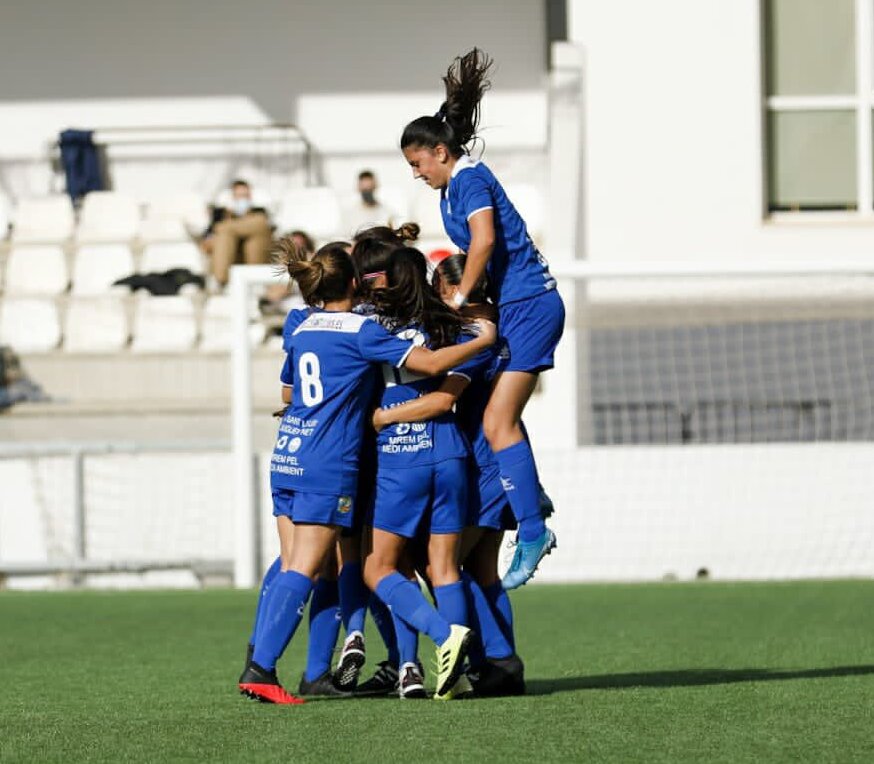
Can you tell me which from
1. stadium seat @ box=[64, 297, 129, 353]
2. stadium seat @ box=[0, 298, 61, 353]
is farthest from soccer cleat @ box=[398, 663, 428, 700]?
stadium seat @ box=[0, 298, 61, 353]

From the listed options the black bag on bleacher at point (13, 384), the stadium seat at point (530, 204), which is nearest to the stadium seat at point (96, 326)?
the black bag on bleacher at point (13, 384)

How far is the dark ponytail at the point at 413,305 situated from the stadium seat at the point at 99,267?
11.3m

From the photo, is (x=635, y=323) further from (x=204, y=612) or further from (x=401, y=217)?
(x=401, y=217)

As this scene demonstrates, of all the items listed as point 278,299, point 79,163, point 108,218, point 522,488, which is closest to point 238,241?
point 278,299

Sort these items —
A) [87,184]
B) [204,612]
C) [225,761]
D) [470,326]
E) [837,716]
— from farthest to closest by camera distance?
[87,184]
[204,612]
[470,326]
[837,716]
[225,761]

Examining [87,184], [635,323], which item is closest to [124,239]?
[87,184]

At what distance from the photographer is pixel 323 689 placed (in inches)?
242

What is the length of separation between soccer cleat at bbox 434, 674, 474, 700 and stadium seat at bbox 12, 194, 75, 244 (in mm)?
12528

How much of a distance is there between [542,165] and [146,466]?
698 cm

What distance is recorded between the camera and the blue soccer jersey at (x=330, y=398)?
19.0ft

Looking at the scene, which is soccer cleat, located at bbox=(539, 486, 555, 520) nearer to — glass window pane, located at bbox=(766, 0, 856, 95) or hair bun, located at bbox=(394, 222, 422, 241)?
hair bun, located at bbox=(394, 222, 422, 241)

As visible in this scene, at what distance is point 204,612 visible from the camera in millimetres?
10062

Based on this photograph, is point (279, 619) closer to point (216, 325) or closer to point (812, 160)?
point (216, 325)

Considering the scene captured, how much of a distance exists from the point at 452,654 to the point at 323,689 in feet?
2.01
